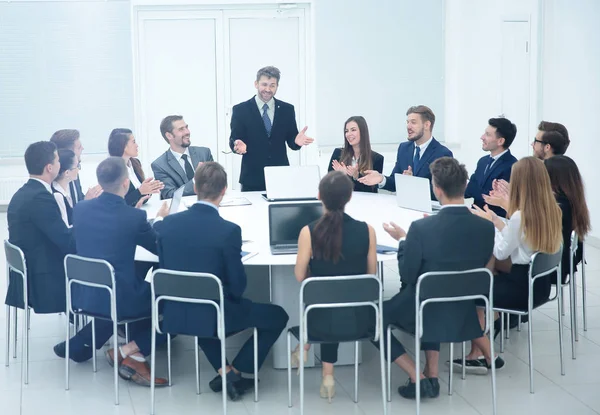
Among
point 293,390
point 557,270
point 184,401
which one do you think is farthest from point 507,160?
point 184,401

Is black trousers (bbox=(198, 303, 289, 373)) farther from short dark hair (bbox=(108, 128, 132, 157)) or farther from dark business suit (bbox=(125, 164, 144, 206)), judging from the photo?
short dark hair (bbox=(108, 128, 132, 157))

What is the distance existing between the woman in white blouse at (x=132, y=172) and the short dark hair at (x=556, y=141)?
2.58 metres

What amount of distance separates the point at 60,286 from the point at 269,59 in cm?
581

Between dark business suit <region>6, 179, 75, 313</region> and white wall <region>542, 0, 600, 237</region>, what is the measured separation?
5.36 metres

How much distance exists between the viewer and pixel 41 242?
15.9ft

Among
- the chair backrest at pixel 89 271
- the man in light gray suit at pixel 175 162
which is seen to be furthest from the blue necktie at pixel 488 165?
the chair backrest at pixel 89 271

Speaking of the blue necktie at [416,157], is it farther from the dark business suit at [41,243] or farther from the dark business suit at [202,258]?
the dark business suit at [41,243]

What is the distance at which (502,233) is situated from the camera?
467 centimetres

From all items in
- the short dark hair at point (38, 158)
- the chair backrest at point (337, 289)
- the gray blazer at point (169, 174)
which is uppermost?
the short dark hair at point (38, 158)

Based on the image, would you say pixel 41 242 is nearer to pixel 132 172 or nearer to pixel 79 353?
pixel 79 353

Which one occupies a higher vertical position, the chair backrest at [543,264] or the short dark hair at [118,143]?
the short dark hair at [118,143]

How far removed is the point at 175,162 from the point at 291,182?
99 centimetres

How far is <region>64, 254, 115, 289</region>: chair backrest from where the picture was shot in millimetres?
4352

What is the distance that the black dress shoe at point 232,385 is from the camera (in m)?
4.59
